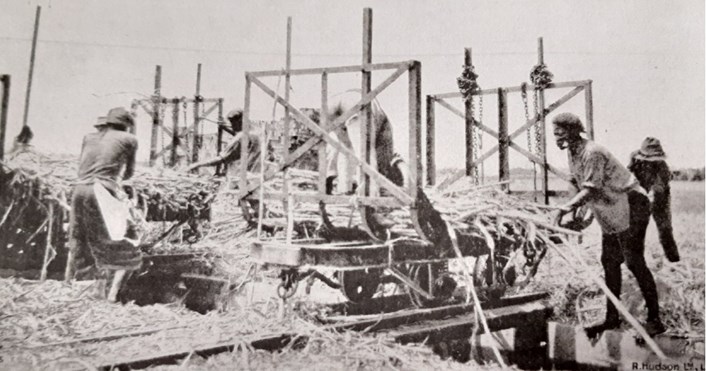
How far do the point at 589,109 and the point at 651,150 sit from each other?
2.62 ft

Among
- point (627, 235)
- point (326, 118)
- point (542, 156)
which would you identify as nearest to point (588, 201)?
point (627, 235)

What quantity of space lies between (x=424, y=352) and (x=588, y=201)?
184cm

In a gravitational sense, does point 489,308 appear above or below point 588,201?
below

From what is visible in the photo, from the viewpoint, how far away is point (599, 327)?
4.49 meters

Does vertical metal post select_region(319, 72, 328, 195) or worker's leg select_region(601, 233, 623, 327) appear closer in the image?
vertical metal post select_region(319, 72, 328, 195)

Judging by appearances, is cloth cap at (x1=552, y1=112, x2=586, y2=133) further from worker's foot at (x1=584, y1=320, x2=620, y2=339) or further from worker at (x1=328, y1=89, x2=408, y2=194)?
worker's foot at (x1=584, y1=320, x2=620, y2=339)

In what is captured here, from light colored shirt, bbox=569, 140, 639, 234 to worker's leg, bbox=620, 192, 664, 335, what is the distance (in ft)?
0.37

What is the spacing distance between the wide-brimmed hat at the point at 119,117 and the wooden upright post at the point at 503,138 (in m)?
3.97

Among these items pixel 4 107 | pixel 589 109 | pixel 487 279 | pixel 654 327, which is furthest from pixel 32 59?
pixel 654 327

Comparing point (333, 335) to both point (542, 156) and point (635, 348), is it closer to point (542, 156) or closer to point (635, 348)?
point (635, 348)

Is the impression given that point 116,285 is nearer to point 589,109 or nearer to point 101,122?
point 101,122

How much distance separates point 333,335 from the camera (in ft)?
10.8

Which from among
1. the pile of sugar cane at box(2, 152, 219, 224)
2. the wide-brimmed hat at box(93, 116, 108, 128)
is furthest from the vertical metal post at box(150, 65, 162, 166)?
the wide-brimmed hat at box(93, 116, 108, 128)

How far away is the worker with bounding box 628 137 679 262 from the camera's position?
438cm
